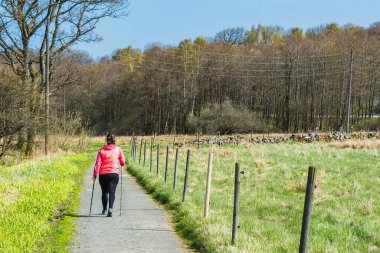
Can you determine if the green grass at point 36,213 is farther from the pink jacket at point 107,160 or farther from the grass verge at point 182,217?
the grass verge at point 182,217

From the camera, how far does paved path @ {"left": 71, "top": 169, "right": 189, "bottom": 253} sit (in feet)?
25.2

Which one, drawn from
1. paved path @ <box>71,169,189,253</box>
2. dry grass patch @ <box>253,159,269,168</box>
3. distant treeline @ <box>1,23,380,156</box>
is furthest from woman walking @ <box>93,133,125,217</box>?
distant treeline @ <box>1,23,380,156</box>

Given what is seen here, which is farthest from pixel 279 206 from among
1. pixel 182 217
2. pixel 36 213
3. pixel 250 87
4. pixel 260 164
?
pixel 250 87

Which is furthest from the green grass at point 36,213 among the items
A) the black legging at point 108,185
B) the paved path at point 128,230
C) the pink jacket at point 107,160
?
the pink jacket at point 107,160

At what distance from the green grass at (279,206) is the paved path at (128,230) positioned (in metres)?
0.41

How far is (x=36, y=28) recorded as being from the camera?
2741cm

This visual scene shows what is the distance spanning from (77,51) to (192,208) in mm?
23353

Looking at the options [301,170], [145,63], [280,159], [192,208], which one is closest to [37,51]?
[280,159]

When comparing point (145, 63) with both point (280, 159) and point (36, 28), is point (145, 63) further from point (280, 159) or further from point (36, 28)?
point (280, 159)

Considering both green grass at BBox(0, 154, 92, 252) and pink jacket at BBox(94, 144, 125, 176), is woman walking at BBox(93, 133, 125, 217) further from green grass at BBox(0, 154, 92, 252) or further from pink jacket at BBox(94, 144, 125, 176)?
green grass at BBox(0, 154, 92, 252)

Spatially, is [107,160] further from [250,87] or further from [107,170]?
[250,87]

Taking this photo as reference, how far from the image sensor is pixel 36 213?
32.2 feet

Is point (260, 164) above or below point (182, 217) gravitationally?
above

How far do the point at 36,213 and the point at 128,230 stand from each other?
90.7 inches
